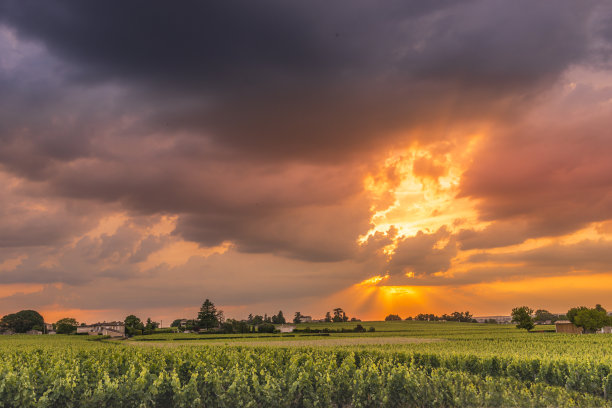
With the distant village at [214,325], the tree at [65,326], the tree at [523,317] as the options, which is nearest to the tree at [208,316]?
the distant village at [214,325]

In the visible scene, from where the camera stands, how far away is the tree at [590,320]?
11606 cm

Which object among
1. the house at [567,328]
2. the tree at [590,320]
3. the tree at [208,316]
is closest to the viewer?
the tree at [590,320]

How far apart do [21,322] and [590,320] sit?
197037 millimetres

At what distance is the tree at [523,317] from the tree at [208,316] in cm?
9359

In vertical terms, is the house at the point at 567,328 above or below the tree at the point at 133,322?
below

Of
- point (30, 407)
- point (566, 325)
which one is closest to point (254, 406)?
point (30, 407)

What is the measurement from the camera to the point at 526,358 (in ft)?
119

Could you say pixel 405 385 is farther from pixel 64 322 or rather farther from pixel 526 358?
pixel 64 322

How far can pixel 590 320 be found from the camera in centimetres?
11650

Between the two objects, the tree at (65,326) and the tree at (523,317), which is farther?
the tree at (65,326)

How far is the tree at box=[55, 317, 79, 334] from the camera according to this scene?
171500 mm

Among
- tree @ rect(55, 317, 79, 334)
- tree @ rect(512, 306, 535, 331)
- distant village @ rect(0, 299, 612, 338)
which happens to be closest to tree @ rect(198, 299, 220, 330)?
distant village @ rect(0, 299, 612, 338)

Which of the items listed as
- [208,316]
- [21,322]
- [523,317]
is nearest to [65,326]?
[21,322]

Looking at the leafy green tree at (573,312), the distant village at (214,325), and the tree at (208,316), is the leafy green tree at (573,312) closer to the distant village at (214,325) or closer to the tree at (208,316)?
the distant village at (214,325)
